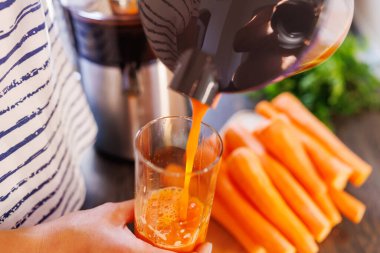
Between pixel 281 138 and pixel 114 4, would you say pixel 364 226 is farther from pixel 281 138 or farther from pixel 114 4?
pixel 114 4

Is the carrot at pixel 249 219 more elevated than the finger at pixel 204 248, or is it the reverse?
the finger at pixel 204 248

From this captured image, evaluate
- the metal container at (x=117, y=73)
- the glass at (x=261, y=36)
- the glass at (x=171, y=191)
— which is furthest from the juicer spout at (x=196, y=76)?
the metal container at (x=117, y=73)

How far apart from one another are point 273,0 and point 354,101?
794mm

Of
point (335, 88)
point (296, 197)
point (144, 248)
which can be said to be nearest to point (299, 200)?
point (296, 197)

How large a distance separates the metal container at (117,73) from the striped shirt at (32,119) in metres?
0.13

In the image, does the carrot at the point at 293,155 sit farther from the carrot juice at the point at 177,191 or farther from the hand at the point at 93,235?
the hand at the point at 93,235

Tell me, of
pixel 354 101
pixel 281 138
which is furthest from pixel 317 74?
pixel 281 138

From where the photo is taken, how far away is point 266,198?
99 cm

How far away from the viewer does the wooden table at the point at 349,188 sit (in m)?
0.98

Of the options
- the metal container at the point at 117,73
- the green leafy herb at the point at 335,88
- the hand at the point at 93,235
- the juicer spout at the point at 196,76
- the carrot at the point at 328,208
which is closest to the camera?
the juicer spout at the point at 196,76

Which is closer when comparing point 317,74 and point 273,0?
point 273,0

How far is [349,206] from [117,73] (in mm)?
550

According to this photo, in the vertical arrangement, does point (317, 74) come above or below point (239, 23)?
below

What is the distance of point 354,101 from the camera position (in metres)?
1.27
